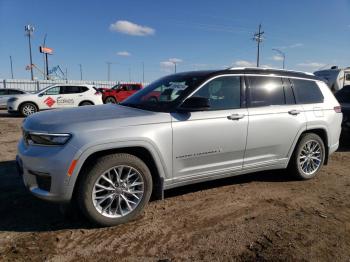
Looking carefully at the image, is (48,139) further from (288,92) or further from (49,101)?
(49,101)

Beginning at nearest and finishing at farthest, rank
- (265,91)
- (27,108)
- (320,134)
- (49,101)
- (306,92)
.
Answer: (265,91), (306,92), (320,134), (27,108), (49,101)

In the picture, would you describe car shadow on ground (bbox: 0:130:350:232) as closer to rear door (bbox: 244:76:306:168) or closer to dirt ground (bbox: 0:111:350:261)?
dirt ground (bbox: 0:111:350:261)

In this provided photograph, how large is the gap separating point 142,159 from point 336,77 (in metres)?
19.9

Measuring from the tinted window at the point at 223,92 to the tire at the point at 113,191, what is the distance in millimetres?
1288

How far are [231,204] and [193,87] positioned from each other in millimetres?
1619

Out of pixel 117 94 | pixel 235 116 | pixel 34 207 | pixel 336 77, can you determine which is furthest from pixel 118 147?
pixel 336 77

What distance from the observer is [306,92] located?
5.54 m

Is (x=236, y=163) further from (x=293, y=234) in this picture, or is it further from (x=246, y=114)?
(x=293, y=234)

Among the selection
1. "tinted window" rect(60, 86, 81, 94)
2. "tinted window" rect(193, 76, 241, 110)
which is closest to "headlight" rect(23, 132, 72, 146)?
"tinted window" rect(193, 76, 241, 110)

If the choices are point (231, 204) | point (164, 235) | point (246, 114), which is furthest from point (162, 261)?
point (246, 114)

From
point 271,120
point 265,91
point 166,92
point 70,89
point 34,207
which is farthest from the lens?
point 70,89

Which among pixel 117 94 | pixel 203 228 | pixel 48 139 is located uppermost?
pixel 117 94

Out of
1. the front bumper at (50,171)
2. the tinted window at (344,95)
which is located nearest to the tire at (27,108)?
the tinted window at (344,95)

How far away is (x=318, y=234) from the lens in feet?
12.0
